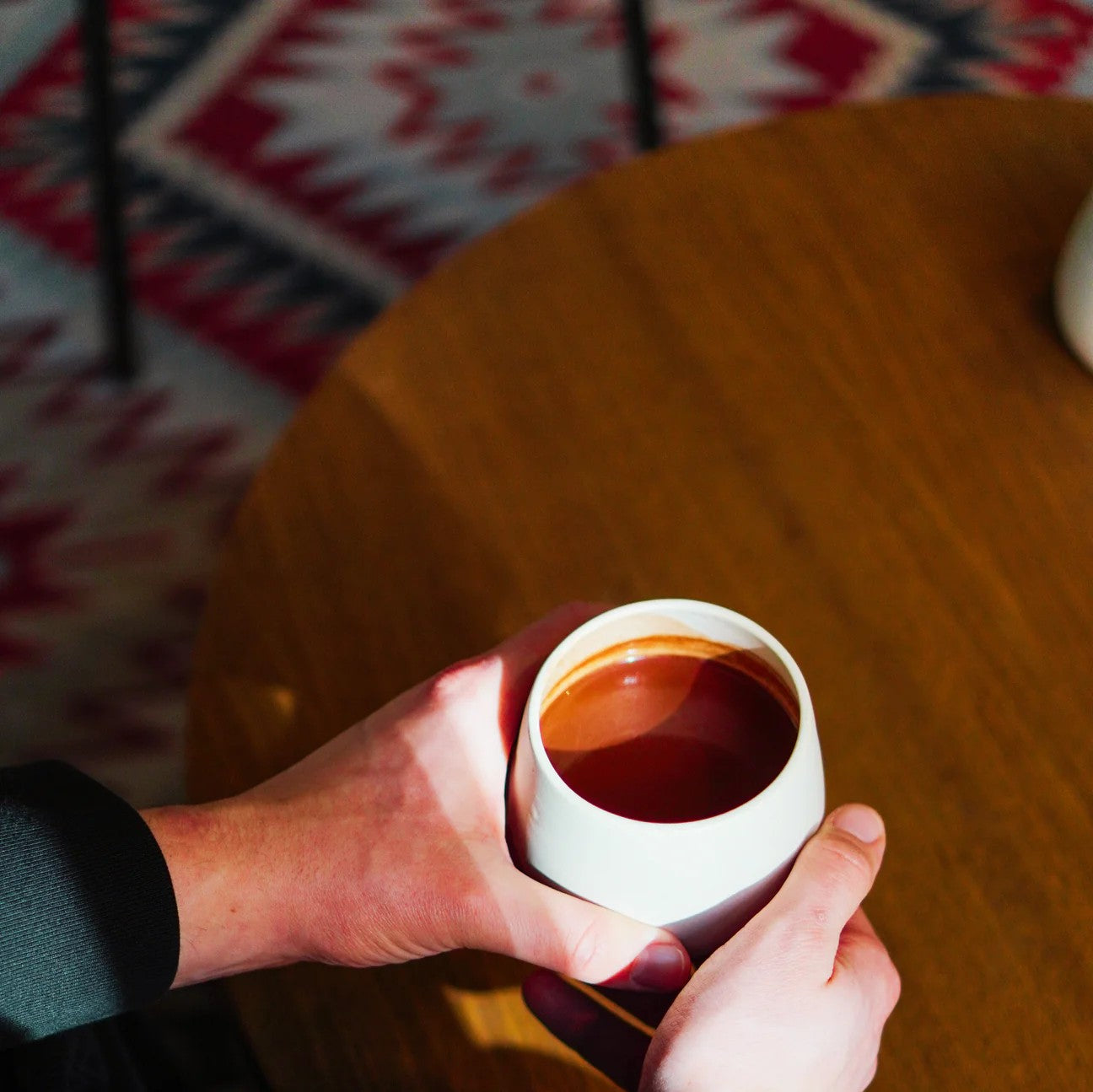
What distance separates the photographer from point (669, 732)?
1.34ft

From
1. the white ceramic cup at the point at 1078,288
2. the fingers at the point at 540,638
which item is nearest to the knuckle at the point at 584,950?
the fingers at the point at 540,638

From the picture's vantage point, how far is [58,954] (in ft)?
1.44

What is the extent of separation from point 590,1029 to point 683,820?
98 mm

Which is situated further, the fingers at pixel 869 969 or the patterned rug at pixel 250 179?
the patterned rug at pixel 250 179

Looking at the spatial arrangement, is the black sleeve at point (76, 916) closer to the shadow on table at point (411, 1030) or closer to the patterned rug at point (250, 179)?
the shadow on table at point (411, 1030)

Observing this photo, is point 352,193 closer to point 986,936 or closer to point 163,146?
point 163,146

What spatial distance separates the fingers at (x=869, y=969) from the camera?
1.28 ft

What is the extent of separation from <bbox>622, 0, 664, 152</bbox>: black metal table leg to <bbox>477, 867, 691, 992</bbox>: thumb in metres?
1.00

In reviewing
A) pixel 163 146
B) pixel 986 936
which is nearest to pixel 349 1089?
pixel 986 936

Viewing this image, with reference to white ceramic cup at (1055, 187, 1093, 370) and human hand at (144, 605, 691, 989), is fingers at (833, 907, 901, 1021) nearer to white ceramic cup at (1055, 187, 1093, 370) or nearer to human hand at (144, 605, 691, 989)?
human hand at (144, 605, 691, 989)

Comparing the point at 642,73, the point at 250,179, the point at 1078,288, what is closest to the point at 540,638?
the point at 1078,288

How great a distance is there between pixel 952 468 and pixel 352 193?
958 mm

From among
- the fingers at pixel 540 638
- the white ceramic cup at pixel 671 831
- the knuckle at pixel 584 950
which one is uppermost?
the white ceramic cup at pixel 671 831

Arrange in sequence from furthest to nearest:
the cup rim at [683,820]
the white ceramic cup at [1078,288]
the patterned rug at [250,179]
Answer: the patterned rug at [250,179] → the white ceramic cup at [1078,288] → the cup rim at [683,820]
